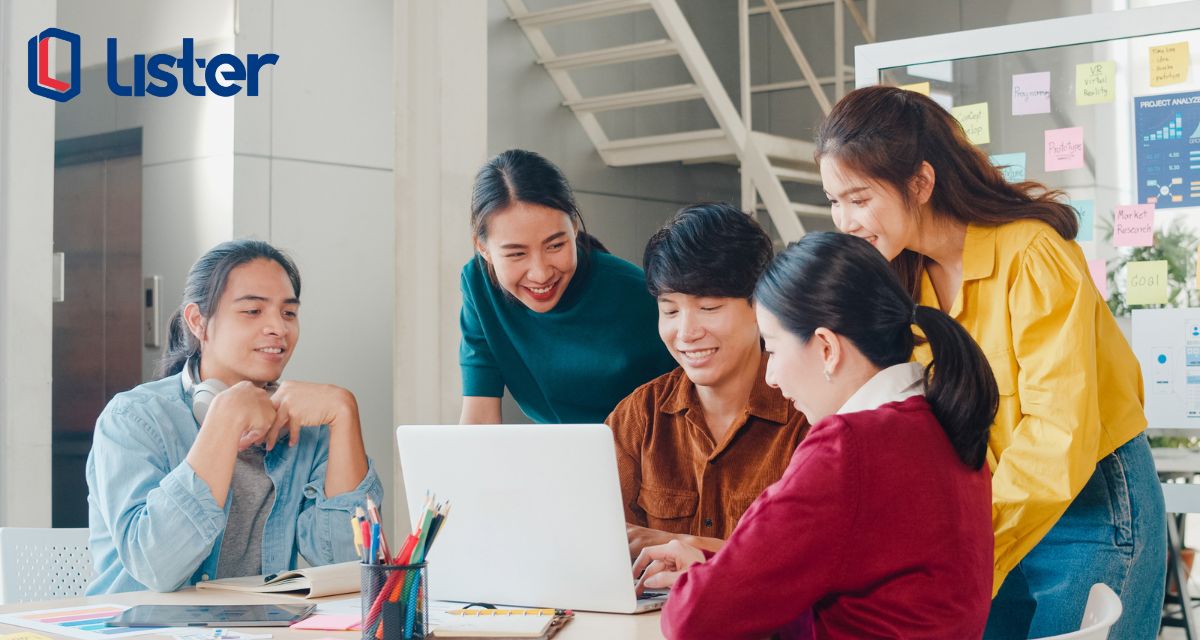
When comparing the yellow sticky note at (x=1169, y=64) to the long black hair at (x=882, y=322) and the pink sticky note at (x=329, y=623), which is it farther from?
the pink sticky note at (x=329, y=623)

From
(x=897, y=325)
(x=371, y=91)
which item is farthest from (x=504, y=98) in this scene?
(x=897, y=325)

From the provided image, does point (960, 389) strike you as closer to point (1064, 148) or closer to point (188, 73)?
point (1064, 148)

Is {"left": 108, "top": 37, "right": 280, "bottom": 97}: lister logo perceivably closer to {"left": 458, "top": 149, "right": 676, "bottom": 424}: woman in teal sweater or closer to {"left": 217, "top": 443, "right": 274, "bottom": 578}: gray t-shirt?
{"left": 458, "top": 149, "right": 676, "bottom": 424}: woman in teal sweater

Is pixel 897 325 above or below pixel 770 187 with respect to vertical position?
below

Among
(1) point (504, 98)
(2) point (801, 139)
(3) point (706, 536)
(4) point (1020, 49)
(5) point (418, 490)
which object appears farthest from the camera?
(2) point (801, 139)

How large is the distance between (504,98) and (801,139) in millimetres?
1473

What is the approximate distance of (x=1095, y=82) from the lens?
2.67 meters

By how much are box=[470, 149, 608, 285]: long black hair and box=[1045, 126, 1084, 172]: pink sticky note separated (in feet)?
3.81

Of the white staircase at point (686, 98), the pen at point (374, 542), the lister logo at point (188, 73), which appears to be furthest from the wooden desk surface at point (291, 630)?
the white staircase at point (686, 98)

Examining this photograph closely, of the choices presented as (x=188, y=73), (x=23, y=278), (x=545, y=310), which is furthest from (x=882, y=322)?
(x=188, y=73)

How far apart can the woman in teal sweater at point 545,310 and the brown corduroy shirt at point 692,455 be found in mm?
251

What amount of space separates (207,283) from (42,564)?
591 millimetres

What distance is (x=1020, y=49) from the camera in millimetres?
2744

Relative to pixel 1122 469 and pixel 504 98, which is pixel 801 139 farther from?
pixel 1122 469
